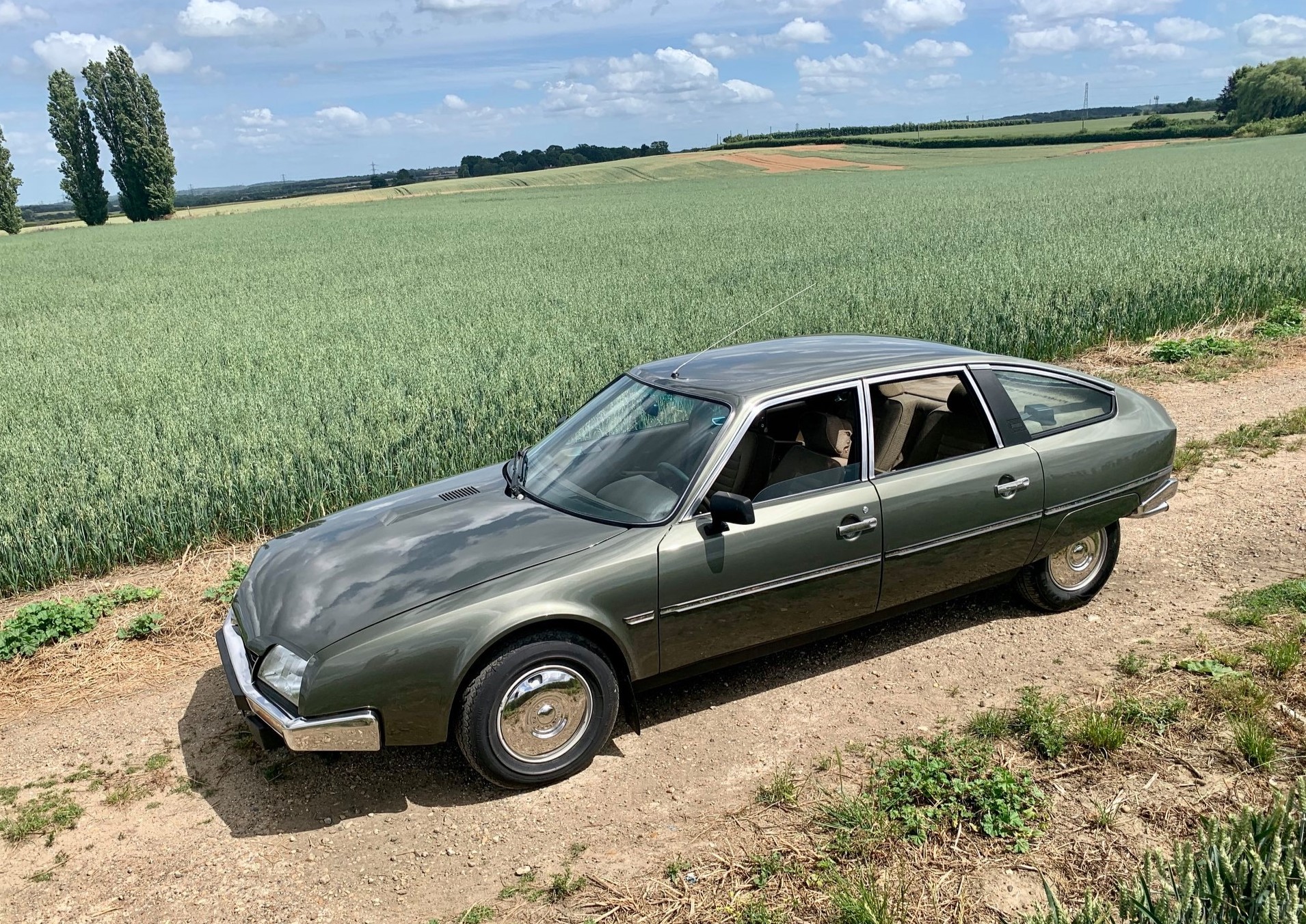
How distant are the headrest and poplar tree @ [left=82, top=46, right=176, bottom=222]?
87347 millimetres

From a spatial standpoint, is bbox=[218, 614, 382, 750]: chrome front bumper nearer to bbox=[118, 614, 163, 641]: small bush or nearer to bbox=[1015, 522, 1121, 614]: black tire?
bbox=[118, 614, 163, 641]: small bush

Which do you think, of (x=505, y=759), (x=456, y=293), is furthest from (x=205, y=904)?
(x=456, y=293)

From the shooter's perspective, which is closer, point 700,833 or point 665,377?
point 700,833

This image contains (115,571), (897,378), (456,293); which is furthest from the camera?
(456,293)

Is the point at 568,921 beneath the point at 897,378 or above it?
beneath

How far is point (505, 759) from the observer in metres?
3.73

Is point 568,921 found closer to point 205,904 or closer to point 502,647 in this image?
point 502,647

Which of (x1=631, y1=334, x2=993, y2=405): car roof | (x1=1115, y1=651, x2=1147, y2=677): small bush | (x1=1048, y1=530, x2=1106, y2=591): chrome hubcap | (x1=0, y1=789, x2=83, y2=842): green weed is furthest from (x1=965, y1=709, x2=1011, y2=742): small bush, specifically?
(x1=0, y1=789, x2=83, y2=842): green weed

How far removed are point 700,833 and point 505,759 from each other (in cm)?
81

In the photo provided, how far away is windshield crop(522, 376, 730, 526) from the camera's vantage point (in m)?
4.18

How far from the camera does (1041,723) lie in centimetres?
Result: 402

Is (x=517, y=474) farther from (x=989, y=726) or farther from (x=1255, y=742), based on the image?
(x=1255, y=742)

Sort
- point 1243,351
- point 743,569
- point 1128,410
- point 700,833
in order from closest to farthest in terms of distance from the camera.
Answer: point 700,833 < point 743,569 < point 1128,410 < point 1243,351

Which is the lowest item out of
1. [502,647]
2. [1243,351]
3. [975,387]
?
[1243,351]
